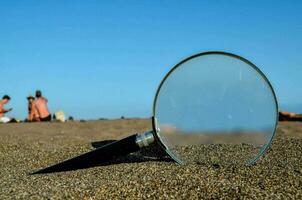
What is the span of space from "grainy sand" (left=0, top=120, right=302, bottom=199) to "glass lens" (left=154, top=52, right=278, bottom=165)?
27cm

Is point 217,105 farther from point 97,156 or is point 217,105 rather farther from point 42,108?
point 42,108

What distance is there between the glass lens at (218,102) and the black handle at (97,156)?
54 centimetres

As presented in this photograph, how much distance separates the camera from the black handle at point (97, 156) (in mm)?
4148

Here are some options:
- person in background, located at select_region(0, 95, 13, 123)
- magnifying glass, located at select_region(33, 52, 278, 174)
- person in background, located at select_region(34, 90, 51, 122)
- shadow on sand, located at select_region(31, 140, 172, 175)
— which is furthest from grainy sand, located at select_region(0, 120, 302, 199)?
person in background, located at select_region(0, 95, 13, 123)

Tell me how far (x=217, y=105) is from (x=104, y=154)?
1.13 metres

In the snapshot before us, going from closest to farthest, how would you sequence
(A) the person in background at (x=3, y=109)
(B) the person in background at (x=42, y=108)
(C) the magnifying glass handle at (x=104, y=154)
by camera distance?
(C) the magnifying glass handle at (x=104, y=154) → (B) the person in background at (x=42, y=108) → (A) the person in background at (x=3, y=109)

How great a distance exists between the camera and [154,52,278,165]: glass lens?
3748 mm

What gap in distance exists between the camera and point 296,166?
4.32 metres

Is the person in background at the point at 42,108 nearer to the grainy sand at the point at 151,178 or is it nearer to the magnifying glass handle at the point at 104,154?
the grainy sand at the point at 151,178

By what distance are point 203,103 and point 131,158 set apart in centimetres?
121

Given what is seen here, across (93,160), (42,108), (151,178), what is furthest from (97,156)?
(42,108)

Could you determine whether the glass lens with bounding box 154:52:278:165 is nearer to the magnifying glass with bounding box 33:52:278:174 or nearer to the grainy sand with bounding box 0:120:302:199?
the magnifying glass with bounding box 33:52:278:174

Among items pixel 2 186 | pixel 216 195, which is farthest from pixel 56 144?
pixel 216 195

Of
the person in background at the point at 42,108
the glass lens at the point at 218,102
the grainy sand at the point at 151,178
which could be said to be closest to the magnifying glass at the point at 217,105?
the glass lens at the point at 218,102
